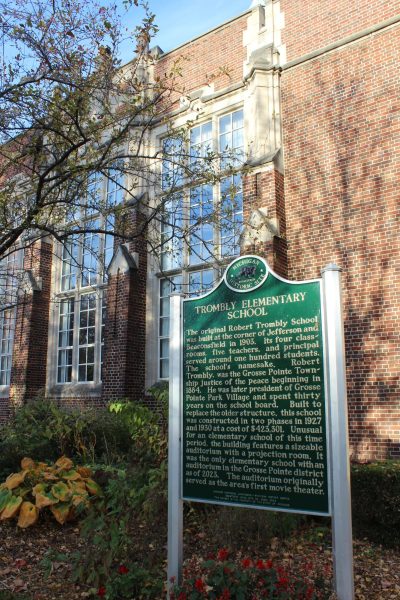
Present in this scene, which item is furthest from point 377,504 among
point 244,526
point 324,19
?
point 324,19

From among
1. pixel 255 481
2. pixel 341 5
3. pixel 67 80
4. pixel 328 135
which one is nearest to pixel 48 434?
pixel 67 80

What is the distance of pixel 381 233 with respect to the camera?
1046 centimetres

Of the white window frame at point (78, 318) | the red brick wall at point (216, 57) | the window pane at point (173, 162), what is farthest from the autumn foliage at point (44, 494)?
the red brick wall at point (216, 57)

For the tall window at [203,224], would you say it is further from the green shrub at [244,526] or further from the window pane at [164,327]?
the green shrub at [244,526]

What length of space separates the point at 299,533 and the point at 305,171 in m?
7.75

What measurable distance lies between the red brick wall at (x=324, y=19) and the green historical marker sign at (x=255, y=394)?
371 inches

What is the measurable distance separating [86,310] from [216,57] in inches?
315

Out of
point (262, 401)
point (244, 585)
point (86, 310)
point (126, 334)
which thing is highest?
point (86, 310)

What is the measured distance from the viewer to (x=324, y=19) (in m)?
12.0

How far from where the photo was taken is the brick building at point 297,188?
1031 centimetres

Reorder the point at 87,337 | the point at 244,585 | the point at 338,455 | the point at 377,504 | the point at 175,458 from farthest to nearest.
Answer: the point at 87,337 → the point at 377,504 → the point at 175,458 → the point at 244,585 → the point at 338,455

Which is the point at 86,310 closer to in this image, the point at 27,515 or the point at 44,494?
the point at 44,494

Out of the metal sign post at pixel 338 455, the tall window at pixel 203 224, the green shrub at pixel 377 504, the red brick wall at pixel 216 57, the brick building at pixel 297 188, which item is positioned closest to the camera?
the metal sign post at pixel 338 455

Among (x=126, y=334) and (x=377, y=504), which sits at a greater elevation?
(x=126, y=334)
